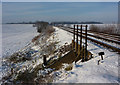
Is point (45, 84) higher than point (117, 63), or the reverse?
point (117, 63)

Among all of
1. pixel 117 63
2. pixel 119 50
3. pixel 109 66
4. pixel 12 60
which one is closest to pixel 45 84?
pixel 109 66

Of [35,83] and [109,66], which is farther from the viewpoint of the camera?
[109,66]

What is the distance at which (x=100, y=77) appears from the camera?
14.7ft

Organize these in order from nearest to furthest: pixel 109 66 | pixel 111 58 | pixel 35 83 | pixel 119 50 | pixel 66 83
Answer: pixel 66 83 → pixel 35 83 → pixel 109 66 → pixel 111 58 → pixel 119 50

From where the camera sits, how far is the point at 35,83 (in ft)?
16.0

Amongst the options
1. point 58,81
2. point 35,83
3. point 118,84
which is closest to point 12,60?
point 35,83

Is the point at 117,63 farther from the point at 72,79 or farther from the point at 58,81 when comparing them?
the point at 58,81

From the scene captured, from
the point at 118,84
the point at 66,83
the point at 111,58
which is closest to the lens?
the point at 118,84

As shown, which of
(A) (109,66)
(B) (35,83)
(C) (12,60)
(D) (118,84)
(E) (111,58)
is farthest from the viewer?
(C) (12,60)

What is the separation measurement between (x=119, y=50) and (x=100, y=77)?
3.88 m

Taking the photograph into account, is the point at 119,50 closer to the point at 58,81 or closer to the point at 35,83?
the point at 58,81

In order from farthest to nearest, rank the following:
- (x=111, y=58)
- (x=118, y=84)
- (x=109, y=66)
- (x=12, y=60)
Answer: (x=12, y=60) → (x=111, y=58) → (x=109, y=66) → (x=118, y=84)

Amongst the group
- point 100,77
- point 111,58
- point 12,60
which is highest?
point 111,58

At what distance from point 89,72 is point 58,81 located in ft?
5.03
